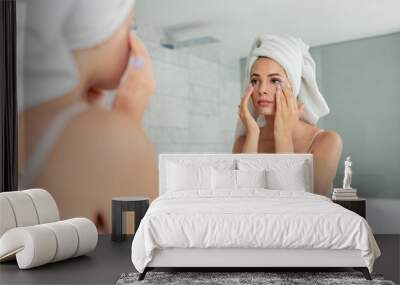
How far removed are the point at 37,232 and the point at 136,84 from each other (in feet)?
8.28

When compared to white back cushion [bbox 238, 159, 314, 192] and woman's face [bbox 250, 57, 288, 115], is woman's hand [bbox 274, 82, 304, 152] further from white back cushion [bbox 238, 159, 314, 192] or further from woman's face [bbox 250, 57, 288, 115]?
white back cushion [bbox 238, 159, 314, 192]

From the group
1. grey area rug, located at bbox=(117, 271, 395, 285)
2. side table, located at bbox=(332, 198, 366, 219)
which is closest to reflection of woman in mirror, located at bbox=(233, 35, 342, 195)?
side table, located at bbox=(332, 198, 366, 219)

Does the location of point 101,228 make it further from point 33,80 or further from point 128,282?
point 128,282

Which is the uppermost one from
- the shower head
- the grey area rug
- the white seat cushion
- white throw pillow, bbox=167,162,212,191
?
the shower head

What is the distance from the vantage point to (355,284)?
3979mm

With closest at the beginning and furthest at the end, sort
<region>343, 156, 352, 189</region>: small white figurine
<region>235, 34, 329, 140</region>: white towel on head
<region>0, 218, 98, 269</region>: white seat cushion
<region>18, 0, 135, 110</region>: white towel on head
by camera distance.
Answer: <region>0, 218, 98, 269</region>: white seat cushion, <region>343, 156, 352, 189</region>: small white figurine, <region>235, 34, 329, 140</region>: white towel on head, <region>18, 0, 135, 110</region>: white towel on head

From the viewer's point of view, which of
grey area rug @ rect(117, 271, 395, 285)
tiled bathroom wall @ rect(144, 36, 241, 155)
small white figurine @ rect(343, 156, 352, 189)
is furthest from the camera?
tiled bathroom wall @ rect(144, 36, 241, 155)

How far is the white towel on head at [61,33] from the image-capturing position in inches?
258

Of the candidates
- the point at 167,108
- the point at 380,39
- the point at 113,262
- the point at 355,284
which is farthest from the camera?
the point at 167,108

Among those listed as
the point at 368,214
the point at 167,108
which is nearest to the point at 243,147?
the point at 167,108

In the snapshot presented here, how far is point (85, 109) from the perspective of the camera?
6.56 metres

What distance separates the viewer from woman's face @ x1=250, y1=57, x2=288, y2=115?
623 centimetres

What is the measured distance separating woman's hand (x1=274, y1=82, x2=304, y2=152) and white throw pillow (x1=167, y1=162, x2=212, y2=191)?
3.12 feet

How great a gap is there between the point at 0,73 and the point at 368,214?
432 cm
